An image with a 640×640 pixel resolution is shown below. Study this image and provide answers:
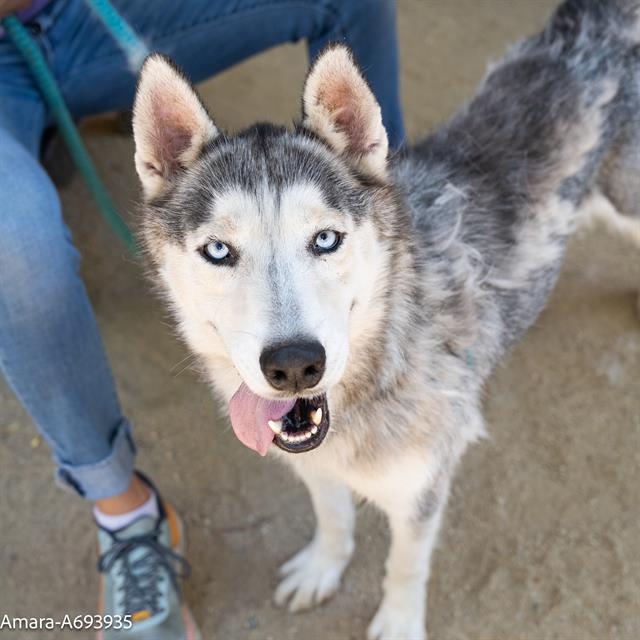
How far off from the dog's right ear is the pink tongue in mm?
592

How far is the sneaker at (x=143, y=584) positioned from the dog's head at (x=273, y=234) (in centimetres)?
95

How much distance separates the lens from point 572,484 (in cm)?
280

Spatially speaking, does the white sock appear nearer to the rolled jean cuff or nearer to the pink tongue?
the rolled jean cuff

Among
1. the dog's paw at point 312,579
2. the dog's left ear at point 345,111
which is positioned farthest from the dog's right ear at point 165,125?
the dog's paw at point 312,579

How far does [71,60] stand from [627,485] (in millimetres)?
2537

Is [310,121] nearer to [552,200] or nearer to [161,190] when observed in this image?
[161,190]

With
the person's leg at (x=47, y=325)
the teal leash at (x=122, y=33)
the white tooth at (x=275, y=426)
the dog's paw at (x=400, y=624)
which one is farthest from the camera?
the dog's paw at (x=400, y=624)

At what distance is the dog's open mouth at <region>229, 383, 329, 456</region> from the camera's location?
1746mm

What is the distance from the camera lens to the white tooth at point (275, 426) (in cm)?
177

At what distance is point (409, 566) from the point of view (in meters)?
2.32

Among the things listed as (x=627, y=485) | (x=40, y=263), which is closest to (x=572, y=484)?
(x=627, y=485)

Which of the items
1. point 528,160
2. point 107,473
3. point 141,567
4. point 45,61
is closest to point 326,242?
point 528,160

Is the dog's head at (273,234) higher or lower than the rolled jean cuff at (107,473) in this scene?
higher

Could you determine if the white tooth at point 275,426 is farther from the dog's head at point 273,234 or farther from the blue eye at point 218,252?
the blue eye at point 218,252
